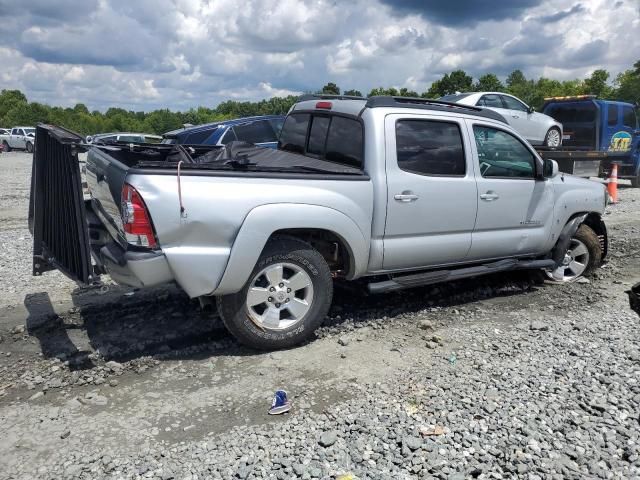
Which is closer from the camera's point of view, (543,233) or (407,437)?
(407,437)

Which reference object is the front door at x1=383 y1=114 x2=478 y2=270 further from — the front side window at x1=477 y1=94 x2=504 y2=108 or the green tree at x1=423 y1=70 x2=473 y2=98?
the green tree at x1=423 y1=70 x2=473 y2=98

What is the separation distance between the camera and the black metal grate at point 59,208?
4109mm

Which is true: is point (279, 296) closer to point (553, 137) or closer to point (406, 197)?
point (406, 197)

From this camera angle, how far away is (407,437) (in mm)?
3229

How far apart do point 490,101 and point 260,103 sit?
6098 cm

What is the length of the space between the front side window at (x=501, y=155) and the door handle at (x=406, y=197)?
94 cm

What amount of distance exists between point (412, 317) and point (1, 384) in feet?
11.3

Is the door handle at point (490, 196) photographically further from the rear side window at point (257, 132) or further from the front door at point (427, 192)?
the rear side window at point (257, 132)

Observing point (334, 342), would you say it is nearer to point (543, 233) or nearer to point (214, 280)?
point (214, 280)

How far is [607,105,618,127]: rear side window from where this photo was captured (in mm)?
15263

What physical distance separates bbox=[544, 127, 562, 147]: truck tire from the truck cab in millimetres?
1596

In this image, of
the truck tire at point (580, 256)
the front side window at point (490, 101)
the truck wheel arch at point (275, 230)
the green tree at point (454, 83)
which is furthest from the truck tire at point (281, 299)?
the green tree at point (454, 83)

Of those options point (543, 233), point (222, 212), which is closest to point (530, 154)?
point (543, 233)

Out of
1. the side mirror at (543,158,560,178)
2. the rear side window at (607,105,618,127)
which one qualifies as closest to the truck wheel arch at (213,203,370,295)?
the side mirror at (543,158,560,178)
